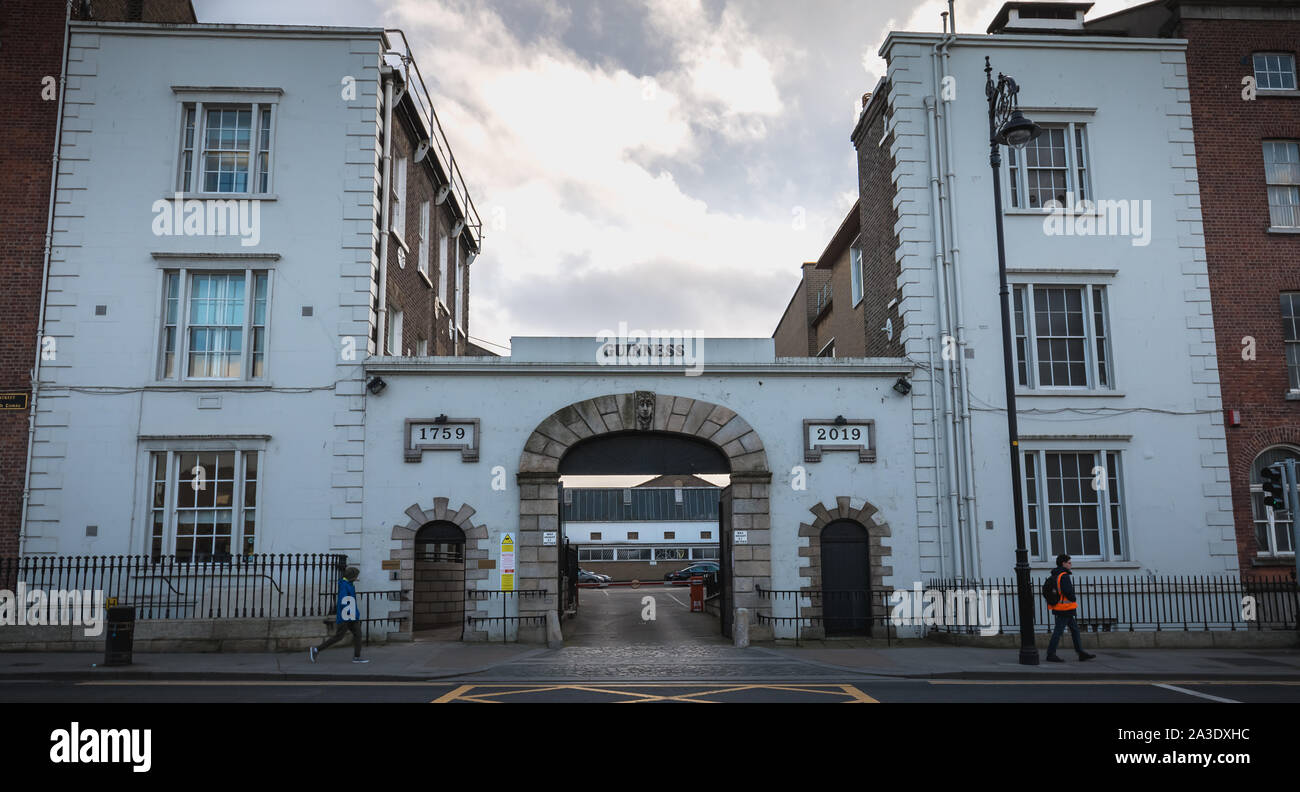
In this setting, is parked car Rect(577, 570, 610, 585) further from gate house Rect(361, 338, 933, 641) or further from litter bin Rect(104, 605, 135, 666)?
litter bin Rect(104, 605, 135, 666)

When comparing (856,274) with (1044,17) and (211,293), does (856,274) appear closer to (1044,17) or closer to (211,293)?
(1044,17)

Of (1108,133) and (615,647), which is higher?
(1108,133)

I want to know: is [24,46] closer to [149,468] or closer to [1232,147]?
[149,468]

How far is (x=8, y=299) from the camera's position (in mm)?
19172

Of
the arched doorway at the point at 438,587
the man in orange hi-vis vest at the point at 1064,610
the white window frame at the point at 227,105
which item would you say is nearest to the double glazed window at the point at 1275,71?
the man in orange hi-vis vest at the point at 1064,610

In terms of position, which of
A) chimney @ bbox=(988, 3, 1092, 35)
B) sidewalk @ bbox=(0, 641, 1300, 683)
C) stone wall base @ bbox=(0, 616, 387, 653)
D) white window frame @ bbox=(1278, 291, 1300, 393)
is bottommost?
sidewalk @ bbox=(0, 641, 1300, 683)

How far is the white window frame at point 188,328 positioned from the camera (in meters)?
19.2

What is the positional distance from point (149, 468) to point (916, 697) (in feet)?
48.9

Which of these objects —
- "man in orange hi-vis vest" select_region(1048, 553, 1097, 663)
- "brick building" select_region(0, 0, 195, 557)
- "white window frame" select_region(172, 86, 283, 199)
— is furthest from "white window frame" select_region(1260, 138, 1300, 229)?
"brick building" select_region(0, 0, 195, 557)

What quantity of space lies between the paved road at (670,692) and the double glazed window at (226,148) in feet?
34.7

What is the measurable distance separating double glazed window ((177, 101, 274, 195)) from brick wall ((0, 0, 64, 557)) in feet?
8.60

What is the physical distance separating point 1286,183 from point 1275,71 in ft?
8.70

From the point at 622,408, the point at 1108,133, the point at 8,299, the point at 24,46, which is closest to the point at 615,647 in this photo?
the point at 622,408

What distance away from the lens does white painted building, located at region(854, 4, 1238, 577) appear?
19719 millimetres
